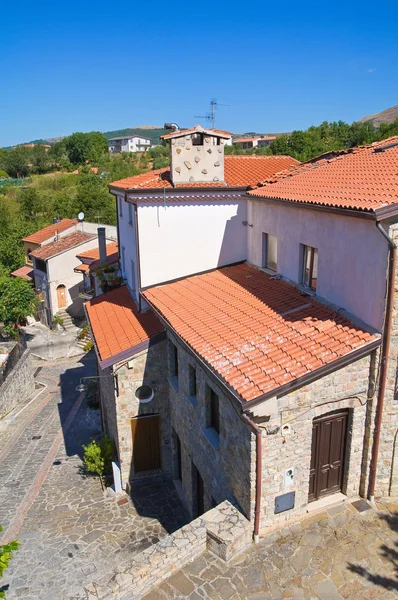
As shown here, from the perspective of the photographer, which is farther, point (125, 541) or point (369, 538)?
point (125, 541)

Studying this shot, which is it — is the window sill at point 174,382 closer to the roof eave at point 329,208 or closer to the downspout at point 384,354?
the downspout at point 384,354

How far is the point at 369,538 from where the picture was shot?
855 cm

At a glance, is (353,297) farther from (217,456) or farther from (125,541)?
(125,541)

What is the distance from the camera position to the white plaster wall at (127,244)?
16.0 meters

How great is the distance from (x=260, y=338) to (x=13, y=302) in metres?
24.4

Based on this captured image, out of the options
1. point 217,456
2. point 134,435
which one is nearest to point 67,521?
point 134,435

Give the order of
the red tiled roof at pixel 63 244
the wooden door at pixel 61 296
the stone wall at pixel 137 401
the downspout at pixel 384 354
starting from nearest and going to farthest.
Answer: the downspout at pixel 384 354, the stone wall at pixel 137 401, the red tiled roof at pixel 63 244, the wooden door at pixel 61 296

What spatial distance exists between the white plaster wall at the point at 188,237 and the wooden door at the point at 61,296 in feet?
71.6

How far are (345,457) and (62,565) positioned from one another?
300 inches

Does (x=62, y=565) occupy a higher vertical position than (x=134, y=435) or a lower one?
lower

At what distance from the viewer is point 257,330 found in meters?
10.1

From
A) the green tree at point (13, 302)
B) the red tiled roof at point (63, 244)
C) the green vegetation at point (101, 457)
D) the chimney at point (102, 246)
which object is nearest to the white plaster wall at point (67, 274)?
the red tiled roof at point (63, 244)

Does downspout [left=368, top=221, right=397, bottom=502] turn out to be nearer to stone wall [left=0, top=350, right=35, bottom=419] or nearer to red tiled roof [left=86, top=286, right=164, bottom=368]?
red tiled roof [left=86, top=286, right=164, bottom=368]

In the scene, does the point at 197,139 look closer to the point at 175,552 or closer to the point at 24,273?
the point at 175,552
